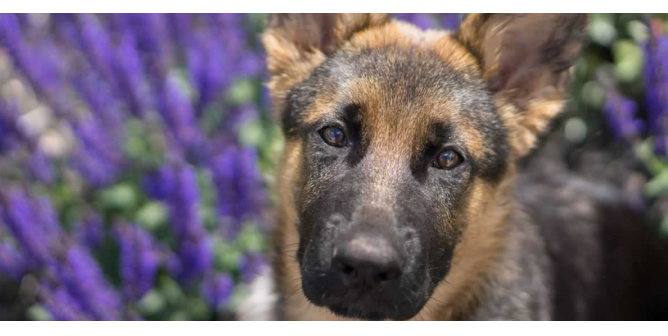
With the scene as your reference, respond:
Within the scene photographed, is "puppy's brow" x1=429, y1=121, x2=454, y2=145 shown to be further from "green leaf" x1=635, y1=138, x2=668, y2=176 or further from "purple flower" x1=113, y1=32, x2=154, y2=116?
"purple flower" x1=113, y1=32, x2=154, y2=116

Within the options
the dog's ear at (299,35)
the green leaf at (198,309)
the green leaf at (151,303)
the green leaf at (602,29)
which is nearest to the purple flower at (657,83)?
the green leaf at (602,29)

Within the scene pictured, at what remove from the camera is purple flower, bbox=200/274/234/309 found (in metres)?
4.84

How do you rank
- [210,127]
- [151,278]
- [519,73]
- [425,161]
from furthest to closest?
[210,127], [151,278], [519,73], [425,161]

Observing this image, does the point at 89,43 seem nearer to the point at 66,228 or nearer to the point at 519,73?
the point at 66,228

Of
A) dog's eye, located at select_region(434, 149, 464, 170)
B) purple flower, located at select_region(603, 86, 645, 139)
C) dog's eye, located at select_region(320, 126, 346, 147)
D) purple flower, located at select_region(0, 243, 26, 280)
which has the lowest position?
purple flower, located at select_region(0, 243, 26, 280)

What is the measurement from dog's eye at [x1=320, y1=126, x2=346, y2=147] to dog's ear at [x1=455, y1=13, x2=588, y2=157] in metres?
0.96

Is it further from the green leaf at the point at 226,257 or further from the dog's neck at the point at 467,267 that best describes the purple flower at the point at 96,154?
the dog's neck at the point at 467,267

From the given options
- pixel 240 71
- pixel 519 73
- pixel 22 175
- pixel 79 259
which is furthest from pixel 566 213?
pixel 22 175

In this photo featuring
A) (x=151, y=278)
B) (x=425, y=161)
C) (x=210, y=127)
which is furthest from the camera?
(x=210, y=127)

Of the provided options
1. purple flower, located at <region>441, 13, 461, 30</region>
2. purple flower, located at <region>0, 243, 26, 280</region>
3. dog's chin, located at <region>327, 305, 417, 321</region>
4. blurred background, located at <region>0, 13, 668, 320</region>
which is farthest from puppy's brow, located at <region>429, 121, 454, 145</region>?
purple flower, located at <region>0, 243, 26, 280</region>

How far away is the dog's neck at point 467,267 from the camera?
419cm

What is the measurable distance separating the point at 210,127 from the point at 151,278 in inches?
52.4

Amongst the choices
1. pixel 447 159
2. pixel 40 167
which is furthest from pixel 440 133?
pixel 40 167

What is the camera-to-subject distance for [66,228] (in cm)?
526
